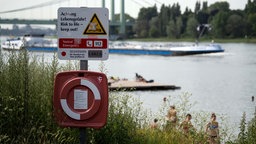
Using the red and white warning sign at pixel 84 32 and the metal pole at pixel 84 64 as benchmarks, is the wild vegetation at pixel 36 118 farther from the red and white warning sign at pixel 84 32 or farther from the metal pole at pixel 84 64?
the red and white warning sign at pixel 84 32

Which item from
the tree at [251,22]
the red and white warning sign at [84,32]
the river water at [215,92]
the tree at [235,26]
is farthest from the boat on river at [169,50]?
the red and white warning sign at [84,32]

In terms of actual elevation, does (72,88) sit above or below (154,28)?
above

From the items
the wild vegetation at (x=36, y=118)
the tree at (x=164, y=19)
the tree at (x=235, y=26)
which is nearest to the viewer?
the wild vegetation at (x=36, y=118)

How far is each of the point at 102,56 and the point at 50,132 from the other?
147 cm

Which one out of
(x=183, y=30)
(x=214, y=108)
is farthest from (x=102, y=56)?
(x=183, y=30)

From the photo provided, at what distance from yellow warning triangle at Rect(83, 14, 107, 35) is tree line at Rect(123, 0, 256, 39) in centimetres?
12443

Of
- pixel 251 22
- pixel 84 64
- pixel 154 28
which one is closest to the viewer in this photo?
pixel 84 64

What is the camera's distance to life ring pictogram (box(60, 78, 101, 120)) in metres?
6.08

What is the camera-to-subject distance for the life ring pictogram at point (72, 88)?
6.08 metres

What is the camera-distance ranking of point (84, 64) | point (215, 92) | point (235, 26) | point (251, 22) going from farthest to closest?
1. point (251, 22)
2. point (235, 26)
3. point (215, 92)
4. point (84, 64)

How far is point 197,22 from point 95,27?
451 ft

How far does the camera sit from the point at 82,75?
6.20 meters

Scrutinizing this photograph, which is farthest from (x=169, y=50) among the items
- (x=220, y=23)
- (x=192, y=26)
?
(x=192, y=26)

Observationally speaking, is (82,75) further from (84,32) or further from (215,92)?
(215,92)
